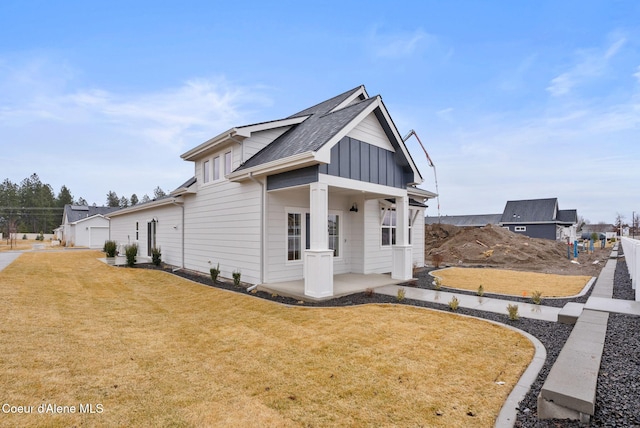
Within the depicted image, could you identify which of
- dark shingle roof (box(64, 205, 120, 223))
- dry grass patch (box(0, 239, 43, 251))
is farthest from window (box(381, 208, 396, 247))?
dry grass patch (box(0, 239, 43, 251))

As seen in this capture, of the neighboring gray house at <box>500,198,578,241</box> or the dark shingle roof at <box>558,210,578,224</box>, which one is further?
the dark shingle roof at <box>558,210,578,224</box>

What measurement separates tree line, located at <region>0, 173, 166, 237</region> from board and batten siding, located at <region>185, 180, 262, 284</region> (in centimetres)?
5008

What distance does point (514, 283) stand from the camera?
9984 mm

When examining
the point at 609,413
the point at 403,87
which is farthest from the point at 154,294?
the point at 403,87

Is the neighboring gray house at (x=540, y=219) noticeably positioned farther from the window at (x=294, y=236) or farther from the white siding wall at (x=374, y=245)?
the window at (x=294, y=236)

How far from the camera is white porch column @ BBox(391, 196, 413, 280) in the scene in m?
10.1

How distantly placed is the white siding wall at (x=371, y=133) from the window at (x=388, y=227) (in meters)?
3.22

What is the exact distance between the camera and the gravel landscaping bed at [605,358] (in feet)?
8.70

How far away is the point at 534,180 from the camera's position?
40719 mm

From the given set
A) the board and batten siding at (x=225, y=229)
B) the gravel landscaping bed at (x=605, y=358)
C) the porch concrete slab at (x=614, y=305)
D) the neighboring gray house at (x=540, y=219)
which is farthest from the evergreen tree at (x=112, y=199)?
the porch concrete slab at (x=614, y=305)

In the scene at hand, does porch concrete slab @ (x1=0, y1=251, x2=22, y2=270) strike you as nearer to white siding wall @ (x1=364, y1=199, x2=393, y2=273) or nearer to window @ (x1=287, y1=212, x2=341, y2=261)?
window @ (x1=287, y1=212, x2=341, y2=261)

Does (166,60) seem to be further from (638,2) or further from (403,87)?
(638,2)

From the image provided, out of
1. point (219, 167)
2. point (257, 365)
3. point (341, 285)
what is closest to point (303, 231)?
point (341, 285)

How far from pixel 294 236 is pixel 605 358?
24.3 ft
